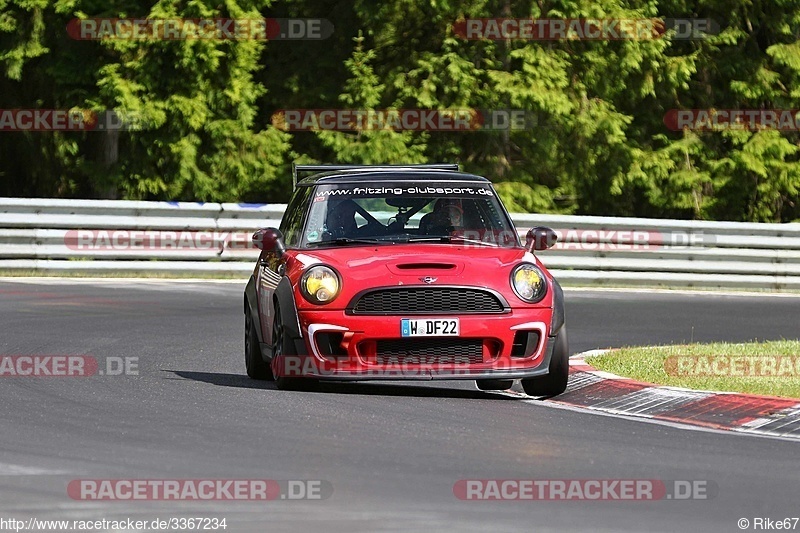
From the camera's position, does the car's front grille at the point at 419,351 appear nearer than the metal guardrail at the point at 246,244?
Yes

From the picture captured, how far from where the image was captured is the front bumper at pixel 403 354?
34.5 ft

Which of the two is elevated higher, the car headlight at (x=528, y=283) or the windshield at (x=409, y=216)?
the windshield at (x=409, y=216)

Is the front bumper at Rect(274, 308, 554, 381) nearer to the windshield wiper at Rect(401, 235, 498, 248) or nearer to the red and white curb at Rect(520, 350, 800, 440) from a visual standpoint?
the red and white curb at Rect(520, 350, 800, 440)

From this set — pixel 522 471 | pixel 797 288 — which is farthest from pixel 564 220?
pixel 522 471

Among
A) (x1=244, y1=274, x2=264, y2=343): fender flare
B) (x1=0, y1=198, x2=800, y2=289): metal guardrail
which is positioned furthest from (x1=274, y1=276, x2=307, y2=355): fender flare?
(x1=0, y1=198, x2=800, y2=289): metal guardrail

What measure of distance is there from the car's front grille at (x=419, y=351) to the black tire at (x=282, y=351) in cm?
63

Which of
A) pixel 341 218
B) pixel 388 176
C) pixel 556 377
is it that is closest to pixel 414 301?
pixel 556 377

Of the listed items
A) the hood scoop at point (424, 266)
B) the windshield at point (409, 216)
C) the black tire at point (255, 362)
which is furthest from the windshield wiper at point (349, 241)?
the black tire at point (255, 362)

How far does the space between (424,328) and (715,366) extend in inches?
125

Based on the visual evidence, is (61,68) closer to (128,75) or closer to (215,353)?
(128,75)

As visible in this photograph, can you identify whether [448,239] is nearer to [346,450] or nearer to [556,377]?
[556,377]

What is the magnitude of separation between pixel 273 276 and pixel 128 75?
57.1 feet

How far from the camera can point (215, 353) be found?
45.0 ft

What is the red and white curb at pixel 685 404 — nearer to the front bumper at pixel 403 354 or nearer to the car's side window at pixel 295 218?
the front bumper at pixel 403 354
